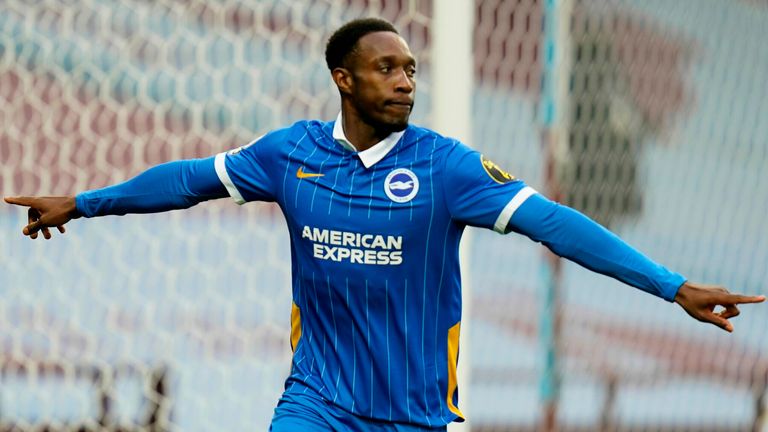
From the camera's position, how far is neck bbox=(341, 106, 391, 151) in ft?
12.4

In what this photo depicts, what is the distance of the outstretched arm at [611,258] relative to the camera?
10.9 feet

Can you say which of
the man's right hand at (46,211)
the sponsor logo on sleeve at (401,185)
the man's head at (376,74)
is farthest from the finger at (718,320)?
the man's right hand at (46,211)

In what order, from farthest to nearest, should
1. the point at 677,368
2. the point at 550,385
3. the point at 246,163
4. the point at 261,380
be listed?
the point at 677,368 < the point at 550,385 < the point at 261,380 < the point at 246,163

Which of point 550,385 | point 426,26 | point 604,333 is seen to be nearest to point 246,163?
point 426,26

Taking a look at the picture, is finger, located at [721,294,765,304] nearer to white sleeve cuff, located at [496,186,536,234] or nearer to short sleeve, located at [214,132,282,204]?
white sleeve cuff, located at [496,186,536,234]

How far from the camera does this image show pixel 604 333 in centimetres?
776

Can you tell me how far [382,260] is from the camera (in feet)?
12.2

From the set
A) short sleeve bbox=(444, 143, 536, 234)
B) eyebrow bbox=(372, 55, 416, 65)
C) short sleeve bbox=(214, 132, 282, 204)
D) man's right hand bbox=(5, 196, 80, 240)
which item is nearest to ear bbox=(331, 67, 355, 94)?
eyebrow bbox=(372, 55, 416, 65)

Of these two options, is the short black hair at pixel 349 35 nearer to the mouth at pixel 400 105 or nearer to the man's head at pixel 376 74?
the man's head at pixel 376 74

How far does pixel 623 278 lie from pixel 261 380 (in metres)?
3.33

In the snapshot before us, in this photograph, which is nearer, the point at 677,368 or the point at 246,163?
the point at 246,163

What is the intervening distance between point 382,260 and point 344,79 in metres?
0.55

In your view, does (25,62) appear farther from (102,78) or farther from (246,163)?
(246,163)

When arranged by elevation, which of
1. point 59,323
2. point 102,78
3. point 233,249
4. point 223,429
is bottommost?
point 223,429
